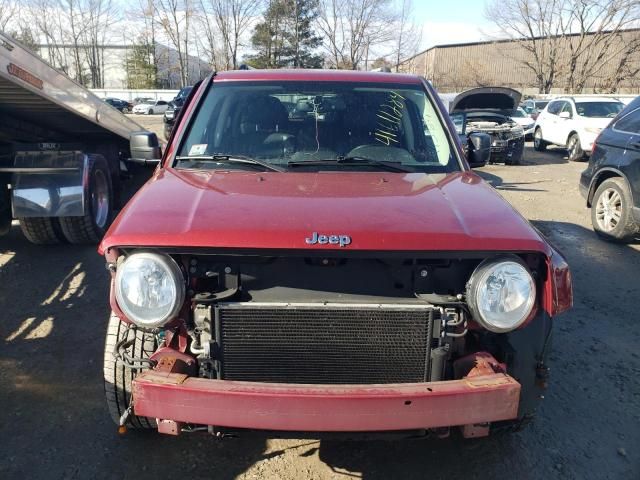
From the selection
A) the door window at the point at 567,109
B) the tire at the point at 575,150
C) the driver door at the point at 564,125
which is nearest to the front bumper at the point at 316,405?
the tire at the point at 575,150

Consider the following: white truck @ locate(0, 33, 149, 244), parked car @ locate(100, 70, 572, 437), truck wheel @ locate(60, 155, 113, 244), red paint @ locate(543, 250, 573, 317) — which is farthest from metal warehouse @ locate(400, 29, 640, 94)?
parked car @ locate(100, 70, 572, 437)

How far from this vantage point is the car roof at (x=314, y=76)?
12.0ft

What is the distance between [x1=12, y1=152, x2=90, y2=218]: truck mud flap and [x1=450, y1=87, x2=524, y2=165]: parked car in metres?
10.5

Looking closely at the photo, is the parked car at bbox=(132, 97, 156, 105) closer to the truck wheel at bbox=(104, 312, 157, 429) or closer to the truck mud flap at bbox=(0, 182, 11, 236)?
the truck mud flap at bbox=(0, 182, 11, 236)

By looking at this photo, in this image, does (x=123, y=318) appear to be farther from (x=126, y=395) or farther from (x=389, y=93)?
(x=389, y=93)

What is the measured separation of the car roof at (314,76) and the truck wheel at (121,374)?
1.87 meters

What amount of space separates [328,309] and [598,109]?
16.6m

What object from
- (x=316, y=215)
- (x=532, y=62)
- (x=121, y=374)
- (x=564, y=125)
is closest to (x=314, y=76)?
(x=316, y=215)

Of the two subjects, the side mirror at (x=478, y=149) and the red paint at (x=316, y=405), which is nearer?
the red paint at (x=316, y=405)

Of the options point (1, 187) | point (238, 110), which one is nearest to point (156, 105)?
point (1, 187)

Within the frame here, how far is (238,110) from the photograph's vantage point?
354cm

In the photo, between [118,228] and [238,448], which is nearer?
[118,228]

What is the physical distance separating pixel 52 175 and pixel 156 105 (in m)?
42.2

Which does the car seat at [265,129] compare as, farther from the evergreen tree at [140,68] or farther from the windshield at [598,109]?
the evergreen tree at [140,68]
